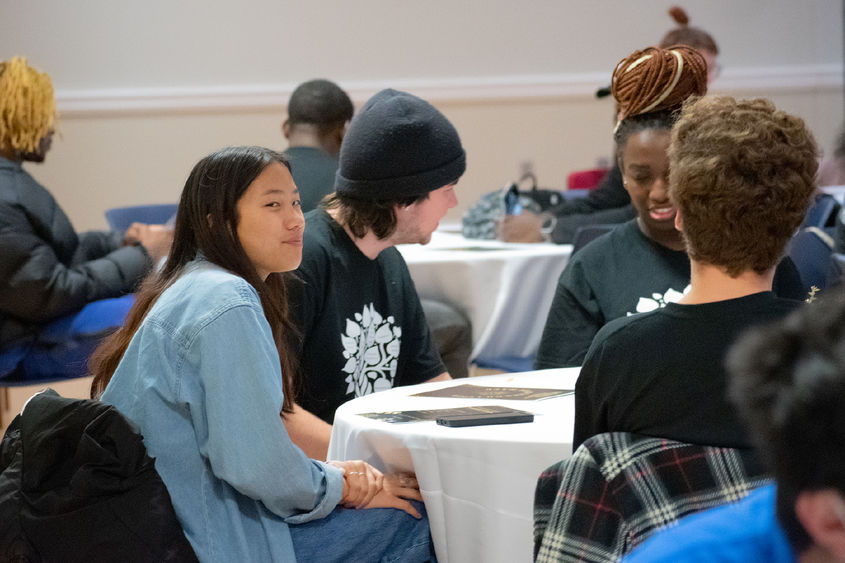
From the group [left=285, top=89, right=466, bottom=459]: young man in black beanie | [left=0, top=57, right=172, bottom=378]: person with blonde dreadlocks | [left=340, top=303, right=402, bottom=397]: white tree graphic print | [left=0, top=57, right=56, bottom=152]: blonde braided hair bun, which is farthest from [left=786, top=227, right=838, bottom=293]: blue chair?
[left=0, top=57, right=56, bottom=152]: blonde braided hair bun

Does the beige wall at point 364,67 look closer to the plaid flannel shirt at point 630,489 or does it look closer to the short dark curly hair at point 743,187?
the short dark curly hair at point 743,187

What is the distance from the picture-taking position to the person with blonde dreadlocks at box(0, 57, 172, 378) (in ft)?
10.7

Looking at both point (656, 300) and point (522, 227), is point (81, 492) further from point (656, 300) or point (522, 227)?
point (522, 227)

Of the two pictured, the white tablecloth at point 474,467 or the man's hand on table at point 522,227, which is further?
the man's hand on table at point 522,227

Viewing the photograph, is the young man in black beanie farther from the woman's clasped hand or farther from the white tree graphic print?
the woman's clasped hand

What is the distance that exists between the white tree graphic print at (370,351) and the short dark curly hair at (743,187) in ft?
3.45

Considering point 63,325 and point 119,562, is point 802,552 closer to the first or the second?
point 119,562

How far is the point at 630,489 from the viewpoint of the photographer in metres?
1.17

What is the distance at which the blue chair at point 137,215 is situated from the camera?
4.57 m

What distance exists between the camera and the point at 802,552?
0.67 m

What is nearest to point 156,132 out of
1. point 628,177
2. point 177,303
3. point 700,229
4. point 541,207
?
point 541,207

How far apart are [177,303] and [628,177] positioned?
3.82 ft

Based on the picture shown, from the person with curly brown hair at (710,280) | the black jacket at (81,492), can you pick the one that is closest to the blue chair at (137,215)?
the black jacket at (81,492)

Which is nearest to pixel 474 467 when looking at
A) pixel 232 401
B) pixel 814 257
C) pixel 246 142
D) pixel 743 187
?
pixel 232 401
